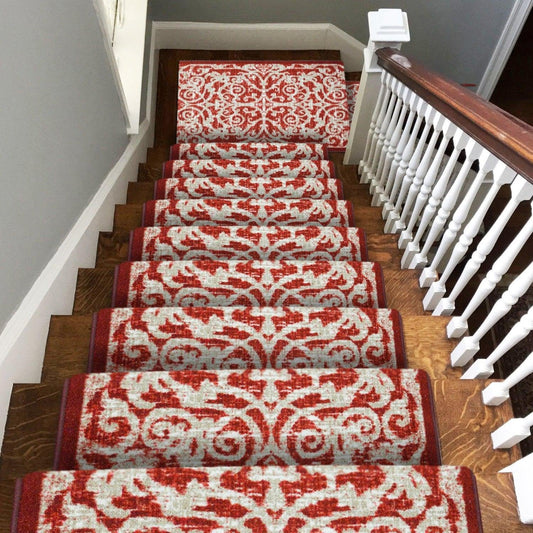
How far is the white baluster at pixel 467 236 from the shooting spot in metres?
1.29

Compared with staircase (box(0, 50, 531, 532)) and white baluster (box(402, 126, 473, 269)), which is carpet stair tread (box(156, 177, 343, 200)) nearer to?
staircase (box(0, 50, 531, 532))

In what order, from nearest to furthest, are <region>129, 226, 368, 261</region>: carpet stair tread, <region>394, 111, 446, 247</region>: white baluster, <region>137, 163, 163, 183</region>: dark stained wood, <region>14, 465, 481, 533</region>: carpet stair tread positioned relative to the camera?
<region>14, 465, 481, 533</region>: carpet stair tread < <region>394, 111, 446, 247</region>: white baluster < <region>129, 226, 368, 261</region>: carpet stair tread < <region>137, 163, 163, 183</region>: dark stained wood

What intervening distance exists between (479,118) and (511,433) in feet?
2.63

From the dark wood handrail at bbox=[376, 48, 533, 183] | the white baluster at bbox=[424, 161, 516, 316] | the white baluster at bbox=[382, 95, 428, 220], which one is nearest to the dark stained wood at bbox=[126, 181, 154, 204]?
the white baluster at bbox=[382, 95, 428, 220]

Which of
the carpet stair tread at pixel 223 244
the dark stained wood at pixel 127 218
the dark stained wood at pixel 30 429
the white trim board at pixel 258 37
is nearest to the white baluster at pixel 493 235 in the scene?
the carpet stair tread at pixel 223 244

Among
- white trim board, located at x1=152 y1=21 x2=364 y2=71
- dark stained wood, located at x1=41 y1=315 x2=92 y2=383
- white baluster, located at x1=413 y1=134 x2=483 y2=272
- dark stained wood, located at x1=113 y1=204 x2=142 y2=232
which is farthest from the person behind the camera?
white trim board, located at x1=152 y1=21 x2=364 y2=71

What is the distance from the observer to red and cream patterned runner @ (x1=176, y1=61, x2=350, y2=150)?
3.44m

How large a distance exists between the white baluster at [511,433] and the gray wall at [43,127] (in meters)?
1.37

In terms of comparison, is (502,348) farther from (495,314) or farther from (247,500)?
(247,500)

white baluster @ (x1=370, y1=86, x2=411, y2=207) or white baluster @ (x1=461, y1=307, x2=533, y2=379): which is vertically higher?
white baluster @ (x1=370, y1=86, x2=411, y2=207)

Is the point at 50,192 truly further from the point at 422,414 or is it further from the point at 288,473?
the point at 422,414

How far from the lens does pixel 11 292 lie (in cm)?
144

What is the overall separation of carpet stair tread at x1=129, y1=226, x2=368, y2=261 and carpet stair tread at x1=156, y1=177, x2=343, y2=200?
0.45 m

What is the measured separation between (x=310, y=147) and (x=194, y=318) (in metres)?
1.68
